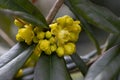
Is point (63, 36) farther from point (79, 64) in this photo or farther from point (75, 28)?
point (79, 64)

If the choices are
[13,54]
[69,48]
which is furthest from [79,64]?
[13,54]

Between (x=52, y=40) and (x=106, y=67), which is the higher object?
(x=52, y=40)

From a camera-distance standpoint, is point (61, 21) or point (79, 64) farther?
point (79, 64)

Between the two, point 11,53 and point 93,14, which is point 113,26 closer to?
point 93,14

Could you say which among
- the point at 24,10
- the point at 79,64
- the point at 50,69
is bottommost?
the point at 79,64

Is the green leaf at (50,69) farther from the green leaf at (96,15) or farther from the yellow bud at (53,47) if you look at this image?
the green leaf at (96,15)

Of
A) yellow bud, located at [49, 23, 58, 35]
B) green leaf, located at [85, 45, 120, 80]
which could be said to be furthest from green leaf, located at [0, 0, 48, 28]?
green leaf, located at [85, 45, 120, 80]

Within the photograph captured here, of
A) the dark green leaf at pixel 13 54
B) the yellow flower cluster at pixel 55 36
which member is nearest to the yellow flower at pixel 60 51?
the yellow flower cluster at pixel 55 36
